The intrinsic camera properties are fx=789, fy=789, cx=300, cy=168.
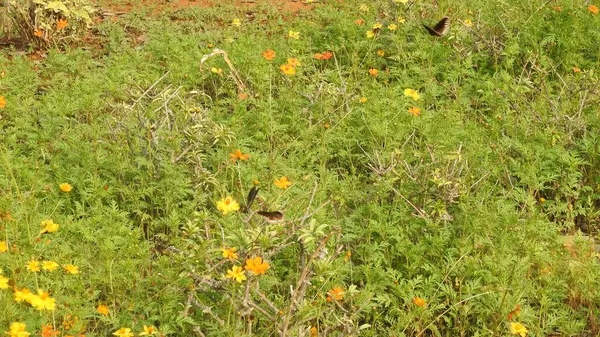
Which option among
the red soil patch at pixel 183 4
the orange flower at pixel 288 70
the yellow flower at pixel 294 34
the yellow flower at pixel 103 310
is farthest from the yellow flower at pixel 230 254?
the red soil patch at pixel 183 4

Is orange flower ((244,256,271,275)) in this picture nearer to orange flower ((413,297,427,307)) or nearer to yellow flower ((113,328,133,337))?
yellow flower ((113,328,133,337))

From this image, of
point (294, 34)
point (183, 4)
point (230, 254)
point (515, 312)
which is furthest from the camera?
point (183, 4)

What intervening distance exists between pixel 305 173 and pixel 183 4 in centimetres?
342

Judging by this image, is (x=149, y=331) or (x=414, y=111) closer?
(x=149, y=331)

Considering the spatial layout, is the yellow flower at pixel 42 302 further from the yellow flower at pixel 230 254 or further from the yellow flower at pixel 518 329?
the yellow flower at pixel 518 329

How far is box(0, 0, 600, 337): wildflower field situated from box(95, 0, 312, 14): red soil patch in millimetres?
319

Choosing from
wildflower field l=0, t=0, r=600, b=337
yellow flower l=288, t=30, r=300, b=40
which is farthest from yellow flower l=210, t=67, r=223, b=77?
yellow flower l=288, t=30, r=300, b=40

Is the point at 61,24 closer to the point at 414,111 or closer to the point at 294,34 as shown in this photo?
the point at 294,34

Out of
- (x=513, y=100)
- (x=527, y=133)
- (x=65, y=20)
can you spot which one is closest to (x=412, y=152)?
(x=527, y=133)

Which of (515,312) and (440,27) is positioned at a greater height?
(440,27)

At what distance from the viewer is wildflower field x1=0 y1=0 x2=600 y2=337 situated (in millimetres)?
3432

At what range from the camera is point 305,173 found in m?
4.64

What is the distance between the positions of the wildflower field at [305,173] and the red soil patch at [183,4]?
0.32 metres

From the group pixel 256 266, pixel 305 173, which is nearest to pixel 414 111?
pixel 305 173
